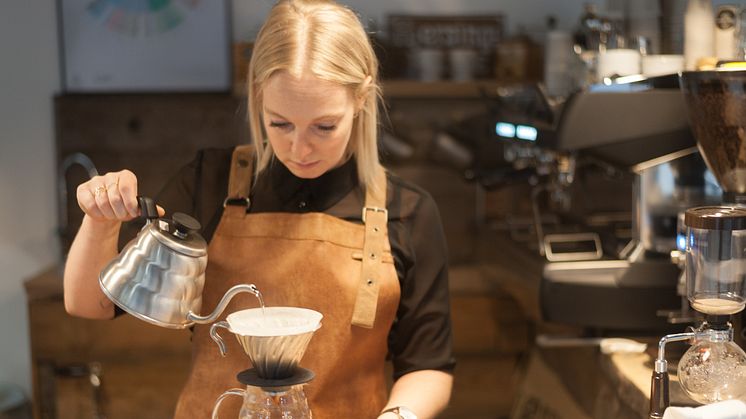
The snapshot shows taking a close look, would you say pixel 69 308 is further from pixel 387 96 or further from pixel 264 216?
pixel 387 96

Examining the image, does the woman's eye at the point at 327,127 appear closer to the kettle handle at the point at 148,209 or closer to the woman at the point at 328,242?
the woman at the point at 328,242

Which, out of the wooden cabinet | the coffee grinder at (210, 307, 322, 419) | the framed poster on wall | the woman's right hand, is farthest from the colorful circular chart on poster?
the coffee grinder at (210, 307, 322, 419)

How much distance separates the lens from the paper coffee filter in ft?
5.06

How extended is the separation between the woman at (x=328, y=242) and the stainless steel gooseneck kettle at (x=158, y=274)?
204 mm

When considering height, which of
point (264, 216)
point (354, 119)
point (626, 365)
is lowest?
point (626, 365)

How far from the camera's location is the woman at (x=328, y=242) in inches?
73.1

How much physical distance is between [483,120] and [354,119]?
5.85ft

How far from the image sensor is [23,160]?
13.9ft

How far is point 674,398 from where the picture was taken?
6.11 feet

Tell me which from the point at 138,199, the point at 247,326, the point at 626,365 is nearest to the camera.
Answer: the point at 247,326

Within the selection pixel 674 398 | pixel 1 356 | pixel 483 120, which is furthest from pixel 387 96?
pixel 674 398

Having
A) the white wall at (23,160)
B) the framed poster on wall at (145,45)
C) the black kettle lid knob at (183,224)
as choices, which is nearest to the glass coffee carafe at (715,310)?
the black kettle lid knob at (183,224)

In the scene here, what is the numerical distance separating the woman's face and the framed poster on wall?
2.44 meters

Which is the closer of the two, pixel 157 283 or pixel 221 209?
pixel 157 283
